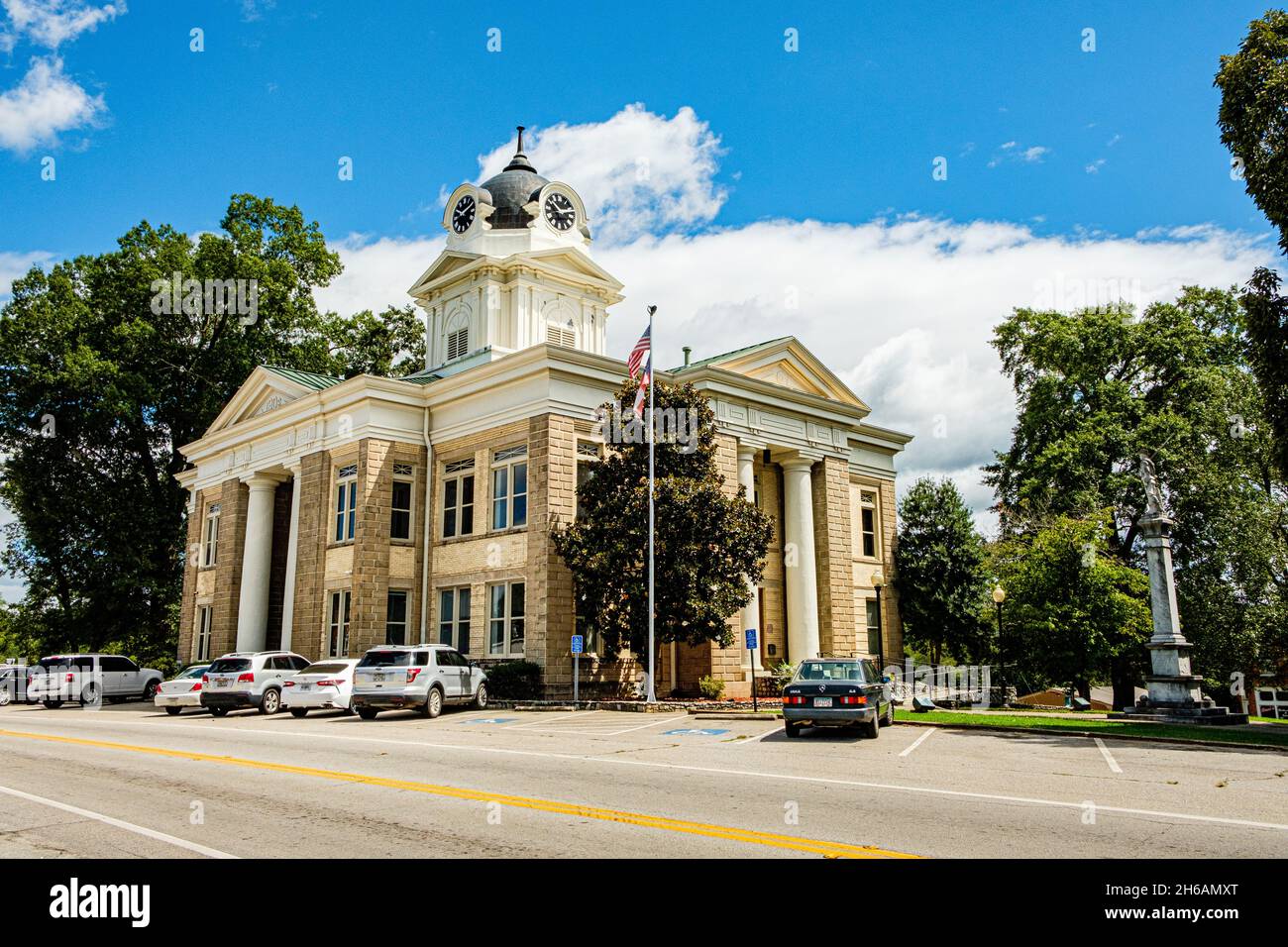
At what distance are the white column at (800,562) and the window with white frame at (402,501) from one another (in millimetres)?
13885

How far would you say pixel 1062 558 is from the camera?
34.6 meters

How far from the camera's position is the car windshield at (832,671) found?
19.0 m

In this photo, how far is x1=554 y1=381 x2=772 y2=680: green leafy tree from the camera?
87.2 feet

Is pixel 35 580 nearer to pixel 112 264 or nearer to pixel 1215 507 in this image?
pixel 112 264

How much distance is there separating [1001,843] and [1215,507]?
3541 centimetres

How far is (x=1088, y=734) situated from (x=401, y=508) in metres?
22.6

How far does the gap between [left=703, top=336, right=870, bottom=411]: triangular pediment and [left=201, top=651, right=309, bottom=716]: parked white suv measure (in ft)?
55.5

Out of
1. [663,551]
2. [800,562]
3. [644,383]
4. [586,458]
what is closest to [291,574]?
[586,458]

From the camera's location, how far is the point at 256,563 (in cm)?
3812

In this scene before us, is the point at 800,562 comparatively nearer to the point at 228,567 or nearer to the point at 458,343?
the point at 458,343

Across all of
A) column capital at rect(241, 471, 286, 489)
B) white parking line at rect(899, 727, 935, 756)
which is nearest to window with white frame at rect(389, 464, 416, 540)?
column capital at rect(241, 471, 286, 489)

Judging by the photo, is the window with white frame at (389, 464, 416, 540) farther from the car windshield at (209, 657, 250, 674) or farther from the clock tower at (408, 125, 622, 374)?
the car windshield at (209, 657, 250, 674)

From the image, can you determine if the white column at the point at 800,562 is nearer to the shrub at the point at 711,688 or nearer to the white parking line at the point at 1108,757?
the shrub at the point at 711,688

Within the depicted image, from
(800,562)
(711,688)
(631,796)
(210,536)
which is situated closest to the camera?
(631,796)
